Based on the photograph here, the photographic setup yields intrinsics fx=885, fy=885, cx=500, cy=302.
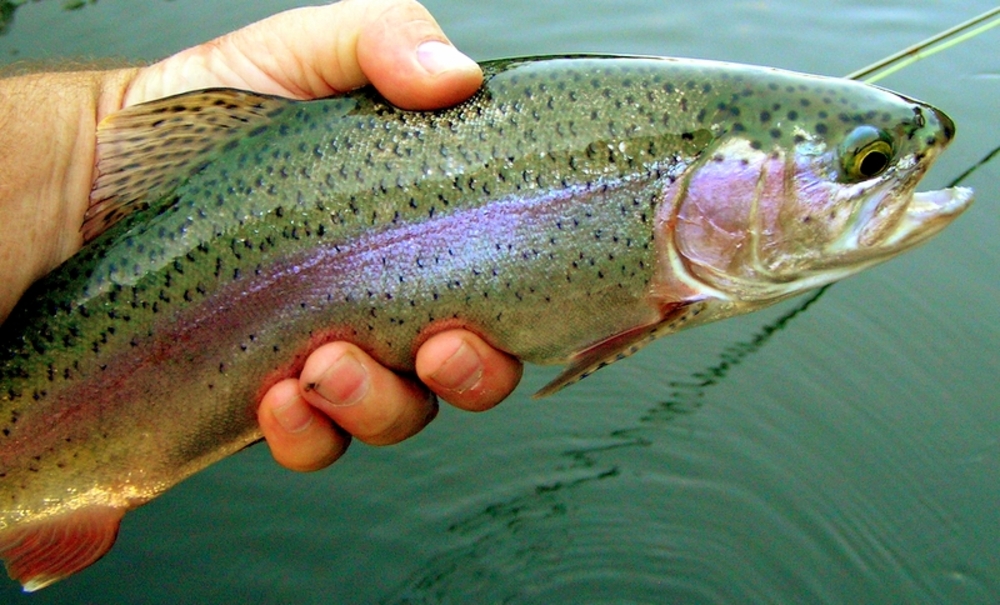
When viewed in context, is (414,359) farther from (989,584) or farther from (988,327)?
(988,327)

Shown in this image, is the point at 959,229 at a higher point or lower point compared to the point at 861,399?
higher

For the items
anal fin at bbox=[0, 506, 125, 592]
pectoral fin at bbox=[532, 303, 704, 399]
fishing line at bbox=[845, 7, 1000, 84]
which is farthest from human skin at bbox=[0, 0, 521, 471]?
fishing line at bbox=[845, 7, 1000, 84]

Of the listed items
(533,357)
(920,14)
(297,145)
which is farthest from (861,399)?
(920,14)

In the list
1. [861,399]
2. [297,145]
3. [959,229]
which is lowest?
[861,399]

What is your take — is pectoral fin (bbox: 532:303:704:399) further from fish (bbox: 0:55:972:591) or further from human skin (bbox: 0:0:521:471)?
human skin (bbox: 0:0:521:471)

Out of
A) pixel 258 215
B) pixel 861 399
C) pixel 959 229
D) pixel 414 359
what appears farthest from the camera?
pixel 959 229
